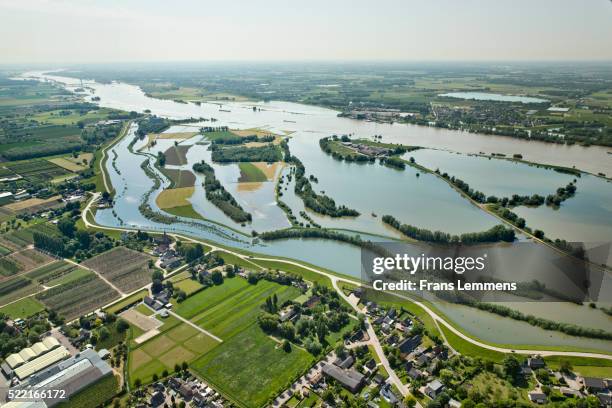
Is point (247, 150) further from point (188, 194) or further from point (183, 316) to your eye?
→ point (183, 316)

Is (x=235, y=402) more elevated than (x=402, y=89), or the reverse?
(x=402, y=89)

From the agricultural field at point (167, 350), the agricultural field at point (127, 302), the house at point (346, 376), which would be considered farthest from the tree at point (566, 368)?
the agricultural field at point (127, 302)

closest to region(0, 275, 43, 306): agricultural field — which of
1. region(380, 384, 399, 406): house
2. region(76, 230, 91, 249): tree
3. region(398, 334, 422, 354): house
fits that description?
region(76, 230, 91, 249): tree

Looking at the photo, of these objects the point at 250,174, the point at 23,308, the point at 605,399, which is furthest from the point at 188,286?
the point at 250,174

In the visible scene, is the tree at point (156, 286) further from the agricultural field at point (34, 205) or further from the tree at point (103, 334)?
the agricultural field at point (34, 205)

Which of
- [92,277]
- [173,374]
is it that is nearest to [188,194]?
[92,277]

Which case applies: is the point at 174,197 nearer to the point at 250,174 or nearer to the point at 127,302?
the point at 250,174
